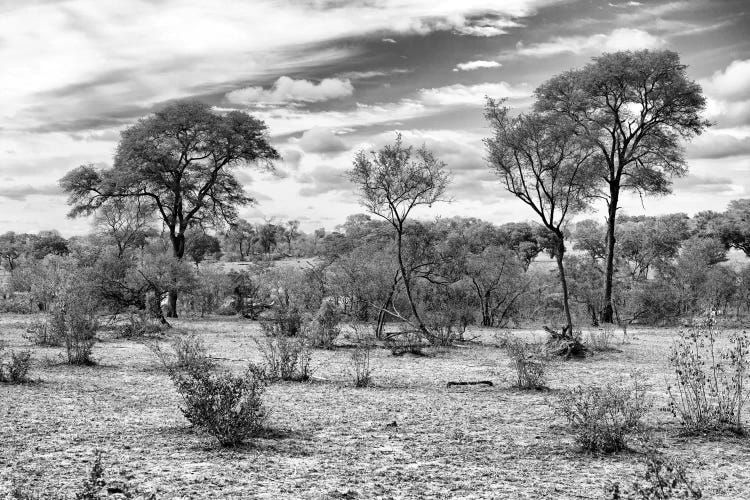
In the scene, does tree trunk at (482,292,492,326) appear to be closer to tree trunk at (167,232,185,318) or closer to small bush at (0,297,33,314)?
tree trunk at (167,232,185,318)

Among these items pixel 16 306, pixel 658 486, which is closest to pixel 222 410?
pixel 658 486

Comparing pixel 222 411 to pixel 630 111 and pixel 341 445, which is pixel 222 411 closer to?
pixel 341 445

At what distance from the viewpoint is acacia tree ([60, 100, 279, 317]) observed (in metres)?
28.2

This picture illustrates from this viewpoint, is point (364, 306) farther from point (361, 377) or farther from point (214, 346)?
point (361, 377)

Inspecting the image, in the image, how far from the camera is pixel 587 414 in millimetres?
6324

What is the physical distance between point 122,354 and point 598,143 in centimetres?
1858

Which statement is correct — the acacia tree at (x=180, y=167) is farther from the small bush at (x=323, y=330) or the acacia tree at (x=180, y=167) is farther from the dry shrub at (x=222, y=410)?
the dry shrub at (x=222, y=410)

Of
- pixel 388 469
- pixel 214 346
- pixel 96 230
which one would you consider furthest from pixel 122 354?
pixel 96 230

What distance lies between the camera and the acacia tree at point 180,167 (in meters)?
28.2

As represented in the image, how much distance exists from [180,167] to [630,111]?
19.6m

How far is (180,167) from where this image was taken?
29.3 meters

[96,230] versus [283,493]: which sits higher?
[96,230]

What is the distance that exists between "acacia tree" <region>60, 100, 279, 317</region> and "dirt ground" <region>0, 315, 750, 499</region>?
18723 mm

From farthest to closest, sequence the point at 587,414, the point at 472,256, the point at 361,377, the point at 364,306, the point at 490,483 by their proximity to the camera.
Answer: the point at 472,256
the point at 364,306
the point at 361,377
the point at 587,414
the point at 490,483
